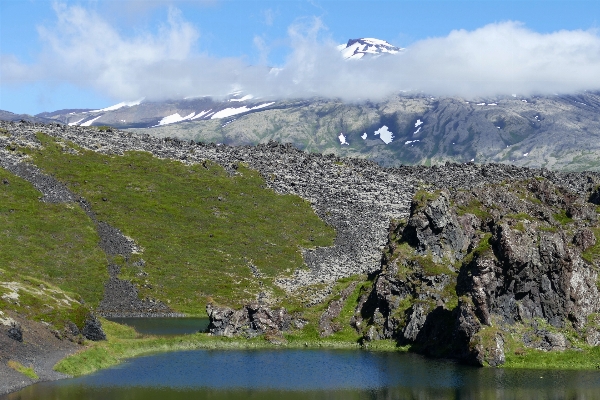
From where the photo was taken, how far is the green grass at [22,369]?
75.0 metres

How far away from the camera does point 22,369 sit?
75.6m

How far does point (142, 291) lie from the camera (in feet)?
476

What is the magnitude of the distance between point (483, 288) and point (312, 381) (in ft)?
87.7

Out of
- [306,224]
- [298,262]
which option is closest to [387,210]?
[306,224]

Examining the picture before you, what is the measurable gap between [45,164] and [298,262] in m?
72.8

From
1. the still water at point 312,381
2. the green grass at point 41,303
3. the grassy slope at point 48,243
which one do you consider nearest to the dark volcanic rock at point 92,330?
the green grass at point 41,303

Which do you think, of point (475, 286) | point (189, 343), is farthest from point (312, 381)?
point (189, 343)

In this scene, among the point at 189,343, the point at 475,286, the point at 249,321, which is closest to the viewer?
the point at 475,286

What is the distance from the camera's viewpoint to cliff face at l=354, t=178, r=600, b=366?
300 feet

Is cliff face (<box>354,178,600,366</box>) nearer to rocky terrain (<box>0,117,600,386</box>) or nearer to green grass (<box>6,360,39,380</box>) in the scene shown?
rocky terrain (<box>0,117,600,386</box>)

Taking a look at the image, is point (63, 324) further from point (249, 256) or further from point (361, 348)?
point (249, 256)

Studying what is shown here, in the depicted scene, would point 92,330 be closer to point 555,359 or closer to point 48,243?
point 555,359

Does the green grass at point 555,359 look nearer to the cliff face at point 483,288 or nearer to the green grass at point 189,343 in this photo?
the cliff face at point 483,288

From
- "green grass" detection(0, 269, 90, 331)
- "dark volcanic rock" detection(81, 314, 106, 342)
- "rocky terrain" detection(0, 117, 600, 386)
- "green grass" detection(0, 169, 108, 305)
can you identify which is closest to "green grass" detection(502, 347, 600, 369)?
"rocky terrain" detection(0, 117, 600, 386)
